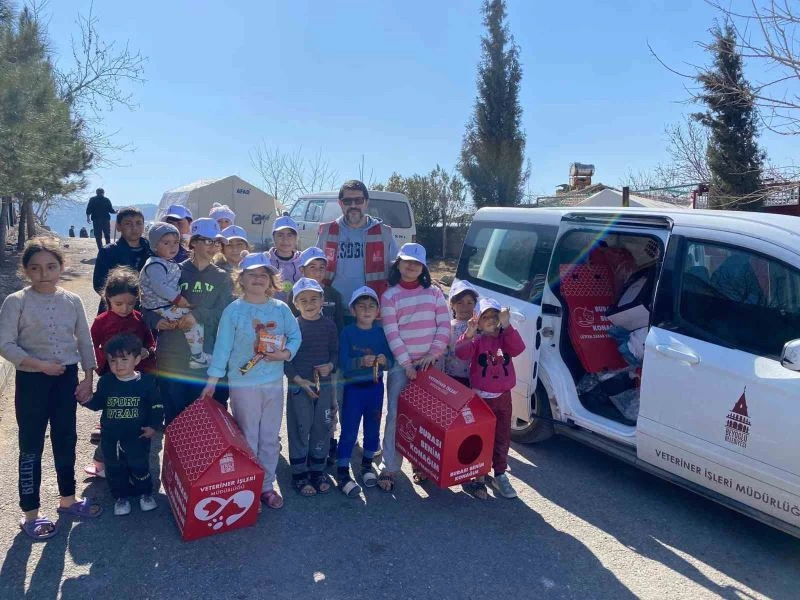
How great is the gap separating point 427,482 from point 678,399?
173 cm

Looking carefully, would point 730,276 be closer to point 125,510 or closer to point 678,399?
point 678,399

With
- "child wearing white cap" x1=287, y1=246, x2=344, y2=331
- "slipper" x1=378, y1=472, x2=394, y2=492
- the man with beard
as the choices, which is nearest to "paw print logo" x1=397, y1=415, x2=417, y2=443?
"slipper" x1=378, y1=472, x2=394, y2=492

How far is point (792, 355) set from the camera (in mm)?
2732

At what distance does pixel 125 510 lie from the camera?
3.38 meters

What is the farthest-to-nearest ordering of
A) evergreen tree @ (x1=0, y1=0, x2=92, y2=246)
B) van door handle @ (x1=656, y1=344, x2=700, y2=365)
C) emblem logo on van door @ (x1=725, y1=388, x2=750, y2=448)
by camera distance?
evergreen tree @ (x1=0, y1=0, x2=92, y2=246) < van door handle @ (x1=656, y1=344, x2=700, y2=365) < emblem logo on van door @ (x1=725, y1=388, x2=750, y2=448)

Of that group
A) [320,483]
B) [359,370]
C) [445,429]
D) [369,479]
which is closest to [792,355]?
[445,429]

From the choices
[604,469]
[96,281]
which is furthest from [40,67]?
[604,469]

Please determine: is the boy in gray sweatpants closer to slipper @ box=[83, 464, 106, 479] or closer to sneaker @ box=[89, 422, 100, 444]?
→ slipper @ box=[83, 464, 106, 479]

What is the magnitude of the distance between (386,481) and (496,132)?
72.5 ft

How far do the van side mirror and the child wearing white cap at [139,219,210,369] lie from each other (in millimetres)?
3406

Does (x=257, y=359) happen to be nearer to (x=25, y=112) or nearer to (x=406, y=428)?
(x=406, y=428)

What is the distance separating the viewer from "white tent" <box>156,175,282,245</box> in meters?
22.8

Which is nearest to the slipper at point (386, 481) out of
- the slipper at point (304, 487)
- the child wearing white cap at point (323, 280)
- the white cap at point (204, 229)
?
the slipper at point (304, 487)

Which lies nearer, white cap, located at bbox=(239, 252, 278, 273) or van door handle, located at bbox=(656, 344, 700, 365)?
van door handle, located at bbox=(656, 344, 700, 365)
